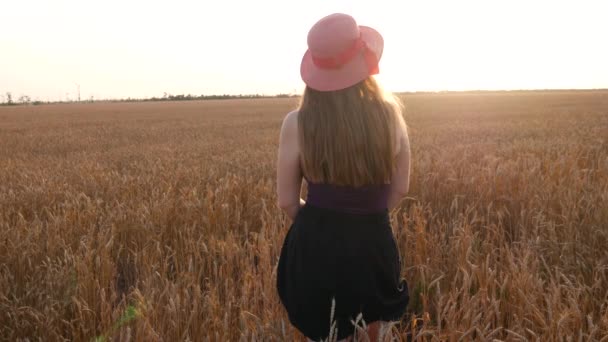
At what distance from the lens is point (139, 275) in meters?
3.11

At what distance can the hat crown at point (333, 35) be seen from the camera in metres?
1.74

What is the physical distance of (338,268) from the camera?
6.15 feet

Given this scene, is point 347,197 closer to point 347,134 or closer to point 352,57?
point 347,134

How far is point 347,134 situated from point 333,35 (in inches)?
14.7

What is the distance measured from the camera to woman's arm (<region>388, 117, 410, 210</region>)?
197 cm

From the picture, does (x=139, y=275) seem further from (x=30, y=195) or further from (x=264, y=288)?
(x=30, y=195)

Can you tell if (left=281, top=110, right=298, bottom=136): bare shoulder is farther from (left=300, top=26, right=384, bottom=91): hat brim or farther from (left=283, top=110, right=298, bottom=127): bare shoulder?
(left=300, top=26, right=384, bottom=91): hat brim

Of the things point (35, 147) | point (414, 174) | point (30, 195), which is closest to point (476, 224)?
point (414, 174)

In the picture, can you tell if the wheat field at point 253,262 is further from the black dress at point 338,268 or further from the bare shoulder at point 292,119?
the bare shoulder at point 292,119

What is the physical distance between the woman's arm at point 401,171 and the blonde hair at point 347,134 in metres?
0.12

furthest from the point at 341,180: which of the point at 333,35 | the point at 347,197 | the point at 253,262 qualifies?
the point at 253,262

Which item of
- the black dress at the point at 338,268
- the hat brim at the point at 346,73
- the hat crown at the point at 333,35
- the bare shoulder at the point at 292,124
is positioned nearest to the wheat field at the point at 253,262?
the black dress at the point at 338,268

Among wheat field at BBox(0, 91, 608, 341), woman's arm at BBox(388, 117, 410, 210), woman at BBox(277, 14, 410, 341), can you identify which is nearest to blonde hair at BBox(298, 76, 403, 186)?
woman at BBox(277, 14, 410, 341)

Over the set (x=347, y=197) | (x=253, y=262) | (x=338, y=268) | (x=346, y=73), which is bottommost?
(x=253, y=262)
